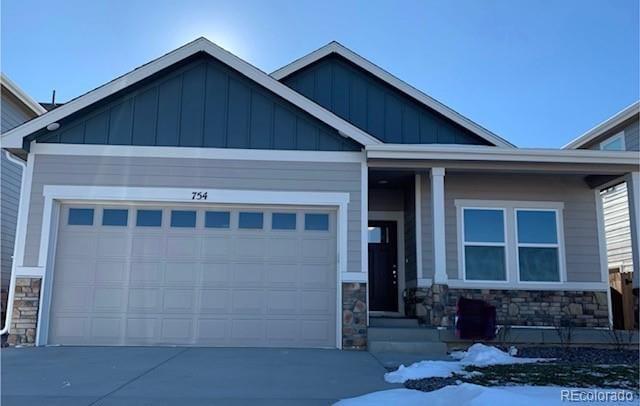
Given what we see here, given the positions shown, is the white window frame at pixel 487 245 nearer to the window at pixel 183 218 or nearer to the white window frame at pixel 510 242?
the white window frame at pixel 510 242

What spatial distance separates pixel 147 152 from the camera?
9.41 metres

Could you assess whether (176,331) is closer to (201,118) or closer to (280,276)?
(280,276)

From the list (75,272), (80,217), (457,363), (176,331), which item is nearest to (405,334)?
(457,363)

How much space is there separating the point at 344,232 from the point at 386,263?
8.80 feet

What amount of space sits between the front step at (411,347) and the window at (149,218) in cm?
423

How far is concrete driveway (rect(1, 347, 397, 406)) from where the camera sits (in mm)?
5051

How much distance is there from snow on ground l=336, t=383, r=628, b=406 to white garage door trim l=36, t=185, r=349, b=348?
4078 millimetres

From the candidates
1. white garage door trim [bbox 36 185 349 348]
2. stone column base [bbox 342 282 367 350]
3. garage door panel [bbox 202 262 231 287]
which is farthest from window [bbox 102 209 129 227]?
stone column base [bbox 342 282 367 350]

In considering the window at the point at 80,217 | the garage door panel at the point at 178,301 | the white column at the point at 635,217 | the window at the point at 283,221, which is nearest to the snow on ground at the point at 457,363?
the white column at the point at 635,217

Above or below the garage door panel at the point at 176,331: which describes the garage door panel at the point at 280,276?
above

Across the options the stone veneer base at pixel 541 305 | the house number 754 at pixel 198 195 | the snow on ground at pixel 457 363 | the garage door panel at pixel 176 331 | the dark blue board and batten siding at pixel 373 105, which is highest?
the dark blue board and batten siding at pixel 373 105

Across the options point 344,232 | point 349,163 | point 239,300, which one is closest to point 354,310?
point 344,232

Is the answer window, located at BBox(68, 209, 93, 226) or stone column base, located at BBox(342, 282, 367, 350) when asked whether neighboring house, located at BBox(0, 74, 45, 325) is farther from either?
stone column base, located at BBox(342, 282, 367, 350)

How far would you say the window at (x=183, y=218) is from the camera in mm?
9398
